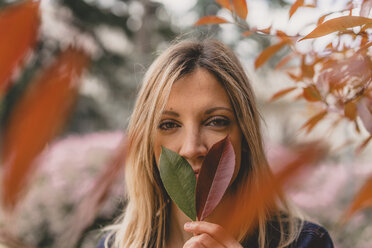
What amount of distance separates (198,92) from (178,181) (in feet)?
1.47

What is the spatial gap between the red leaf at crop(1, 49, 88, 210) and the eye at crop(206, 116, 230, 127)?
0.60 m

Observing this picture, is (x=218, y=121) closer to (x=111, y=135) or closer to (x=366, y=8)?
(x=366, y=8)

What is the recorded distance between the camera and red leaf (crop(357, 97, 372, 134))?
47 cm

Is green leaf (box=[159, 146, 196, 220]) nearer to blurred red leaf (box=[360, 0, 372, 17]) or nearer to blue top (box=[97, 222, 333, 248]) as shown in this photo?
blurred red leaf (box=[360, 0, 372, 17])

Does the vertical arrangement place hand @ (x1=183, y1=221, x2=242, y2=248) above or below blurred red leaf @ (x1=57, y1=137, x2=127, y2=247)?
below

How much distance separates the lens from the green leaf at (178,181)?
39 centimetres

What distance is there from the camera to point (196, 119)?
0.78 m

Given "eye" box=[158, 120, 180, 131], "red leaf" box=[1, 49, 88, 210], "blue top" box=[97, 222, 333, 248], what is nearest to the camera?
"red leaf" box=[1, 49, 88, 210]

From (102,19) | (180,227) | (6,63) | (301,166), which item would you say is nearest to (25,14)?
(6,63)

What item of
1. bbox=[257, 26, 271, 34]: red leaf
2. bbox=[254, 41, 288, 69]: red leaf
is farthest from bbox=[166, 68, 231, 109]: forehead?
bbox=[257, 26, 271, 34]: red leaf

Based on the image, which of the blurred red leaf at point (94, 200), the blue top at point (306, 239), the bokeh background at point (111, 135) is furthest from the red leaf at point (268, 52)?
the blue top at point (306, 239)

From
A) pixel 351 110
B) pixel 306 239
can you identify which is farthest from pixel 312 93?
pixel 306 239

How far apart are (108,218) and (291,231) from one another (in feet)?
4.57

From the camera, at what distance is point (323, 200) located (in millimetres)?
2422
